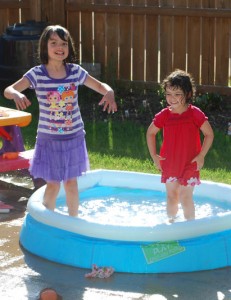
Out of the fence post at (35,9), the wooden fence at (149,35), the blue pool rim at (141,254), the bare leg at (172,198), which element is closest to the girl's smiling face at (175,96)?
the bare leg at (172,198)

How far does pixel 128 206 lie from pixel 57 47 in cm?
163

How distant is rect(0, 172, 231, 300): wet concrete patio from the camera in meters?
4.62

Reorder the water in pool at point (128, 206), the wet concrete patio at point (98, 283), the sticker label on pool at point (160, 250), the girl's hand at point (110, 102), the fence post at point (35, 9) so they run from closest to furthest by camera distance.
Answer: the wet concrete patio at point (98, 283) < the sticker label on pool at point (160, 250) < the girl's hand at point (110, 102) < the water in pool at point (128, 206) < the fence post at point (35, 9)

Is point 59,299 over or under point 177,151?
under

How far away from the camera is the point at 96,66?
10.7 metres

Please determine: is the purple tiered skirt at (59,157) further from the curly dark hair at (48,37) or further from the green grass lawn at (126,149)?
the green grass lawn at (126,149)

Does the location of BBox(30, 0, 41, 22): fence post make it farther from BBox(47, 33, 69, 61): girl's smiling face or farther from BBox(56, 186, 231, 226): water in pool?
BBox(47, 33, 69, 61): girl's smiling face

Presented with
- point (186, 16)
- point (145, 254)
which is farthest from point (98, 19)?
point (145, 254)

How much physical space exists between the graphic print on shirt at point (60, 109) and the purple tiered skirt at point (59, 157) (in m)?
0.07

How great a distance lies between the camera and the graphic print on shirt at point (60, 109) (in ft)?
18.0

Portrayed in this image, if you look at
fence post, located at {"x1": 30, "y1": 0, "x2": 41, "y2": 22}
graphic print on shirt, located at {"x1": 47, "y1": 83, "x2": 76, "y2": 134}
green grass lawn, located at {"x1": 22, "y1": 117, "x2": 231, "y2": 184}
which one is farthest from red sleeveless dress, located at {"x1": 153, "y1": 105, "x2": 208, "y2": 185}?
fence post, located at {"x1": 30, "y1": 0, "x2": 41, "y2": 22}

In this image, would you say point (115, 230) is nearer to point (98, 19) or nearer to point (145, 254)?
point (145, 254)

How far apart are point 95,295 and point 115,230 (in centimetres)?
55

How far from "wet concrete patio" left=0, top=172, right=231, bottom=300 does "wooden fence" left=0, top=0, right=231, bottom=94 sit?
5189mm
